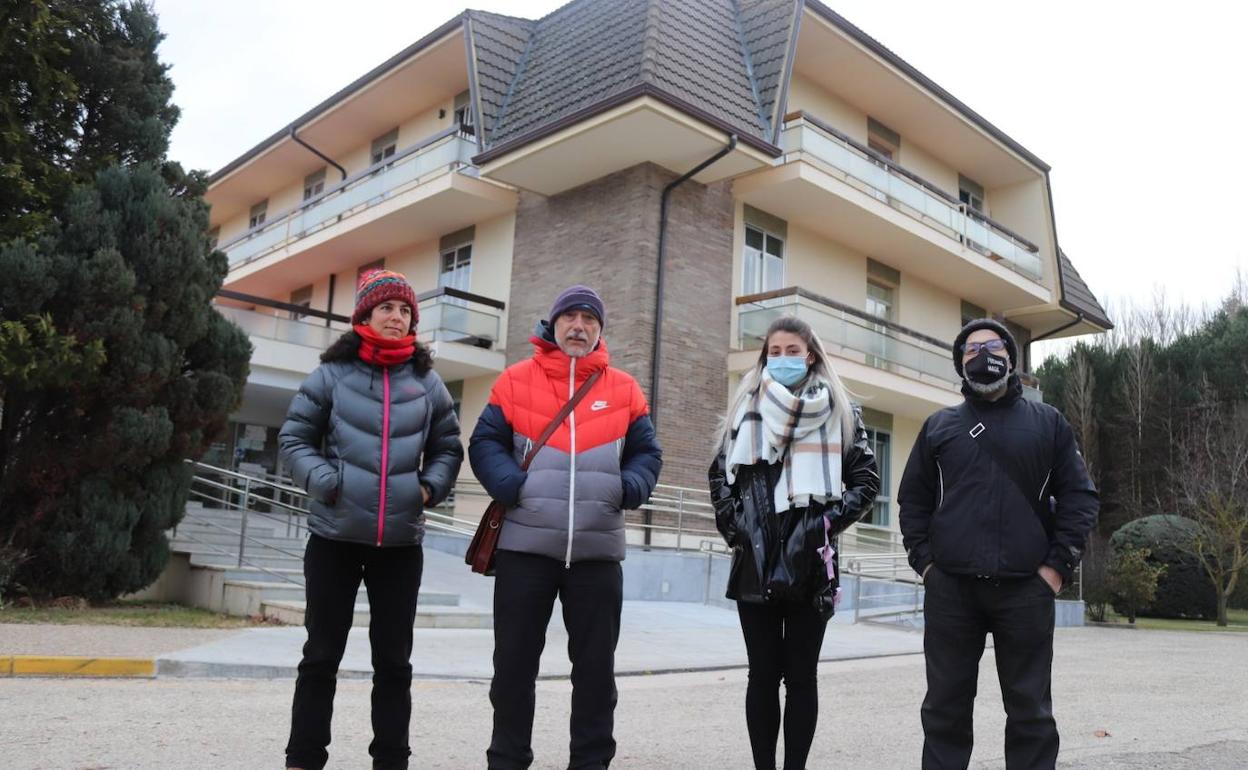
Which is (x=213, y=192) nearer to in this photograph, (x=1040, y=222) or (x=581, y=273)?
(x=581, y=273)

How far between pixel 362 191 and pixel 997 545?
1877cm

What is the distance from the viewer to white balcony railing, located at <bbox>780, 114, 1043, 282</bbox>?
1784 cm

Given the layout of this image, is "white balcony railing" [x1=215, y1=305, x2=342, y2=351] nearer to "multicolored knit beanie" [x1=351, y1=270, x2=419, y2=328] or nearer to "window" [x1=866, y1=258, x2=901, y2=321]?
"window" [x1=866, y1=258, x2=901, y2=321]

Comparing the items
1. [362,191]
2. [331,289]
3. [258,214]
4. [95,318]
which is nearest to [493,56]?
[362,191]

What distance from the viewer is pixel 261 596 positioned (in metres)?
10.9

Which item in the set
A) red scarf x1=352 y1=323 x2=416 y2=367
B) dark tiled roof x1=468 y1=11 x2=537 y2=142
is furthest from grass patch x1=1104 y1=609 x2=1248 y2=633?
red scarf x1=352 y1=323 x2=416 y2=367

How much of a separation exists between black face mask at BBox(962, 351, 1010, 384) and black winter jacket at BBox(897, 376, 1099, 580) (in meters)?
0.07

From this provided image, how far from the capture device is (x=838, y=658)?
10633 millimetres

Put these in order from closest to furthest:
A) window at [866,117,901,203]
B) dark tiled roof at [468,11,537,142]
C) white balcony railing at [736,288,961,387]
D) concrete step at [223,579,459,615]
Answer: concrete step at [223,579,459,615]
white balcony railing at [736,288,961,387]
dark tiled roof at [468,11,537,142]
window at [866,117,901,203]

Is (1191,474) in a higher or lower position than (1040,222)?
lower

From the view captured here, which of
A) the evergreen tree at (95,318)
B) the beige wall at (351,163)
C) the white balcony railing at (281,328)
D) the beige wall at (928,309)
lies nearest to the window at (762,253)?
the beige wall at (928,309)

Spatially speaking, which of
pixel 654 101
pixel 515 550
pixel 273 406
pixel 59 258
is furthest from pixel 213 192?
pixel 515 550

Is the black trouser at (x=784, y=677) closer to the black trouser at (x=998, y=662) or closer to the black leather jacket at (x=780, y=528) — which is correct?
the black leather jacket at (x=780, y=528)

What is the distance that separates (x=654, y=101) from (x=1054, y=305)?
43.8ft
